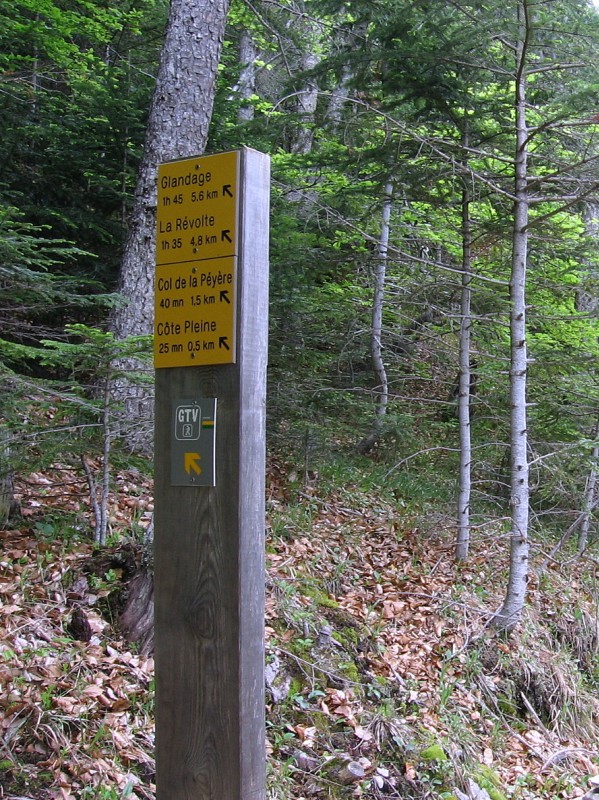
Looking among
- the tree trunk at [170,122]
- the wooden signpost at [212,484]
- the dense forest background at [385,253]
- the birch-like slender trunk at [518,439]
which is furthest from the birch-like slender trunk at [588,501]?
the wooden signpost at [212,484]

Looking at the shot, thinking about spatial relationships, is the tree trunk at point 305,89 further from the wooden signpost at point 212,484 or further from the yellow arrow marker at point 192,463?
the yellow arrow marker at point 192,463

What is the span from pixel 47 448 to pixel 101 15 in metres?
8.79

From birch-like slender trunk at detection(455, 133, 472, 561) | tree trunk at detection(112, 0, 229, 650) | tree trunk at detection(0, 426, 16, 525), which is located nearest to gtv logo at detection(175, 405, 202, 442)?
tree trunk at detection(0, 426, 16, 525)

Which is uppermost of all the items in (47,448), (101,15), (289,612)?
(101,15)

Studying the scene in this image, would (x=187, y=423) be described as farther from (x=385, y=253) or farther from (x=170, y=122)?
(x=385, y=253)

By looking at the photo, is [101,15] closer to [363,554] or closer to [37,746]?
[363,554]

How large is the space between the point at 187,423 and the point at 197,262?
23.2 inches

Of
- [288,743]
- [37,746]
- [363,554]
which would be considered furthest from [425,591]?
[37,746]

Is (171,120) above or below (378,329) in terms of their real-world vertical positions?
above

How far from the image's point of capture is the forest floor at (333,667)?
3564 mm

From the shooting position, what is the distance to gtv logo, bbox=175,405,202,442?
241 cm

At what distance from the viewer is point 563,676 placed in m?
6.60

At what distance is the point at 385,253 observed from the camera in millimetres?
8836

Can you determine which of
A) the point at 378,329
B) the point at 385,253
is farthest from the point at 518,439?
the point at 378,329
